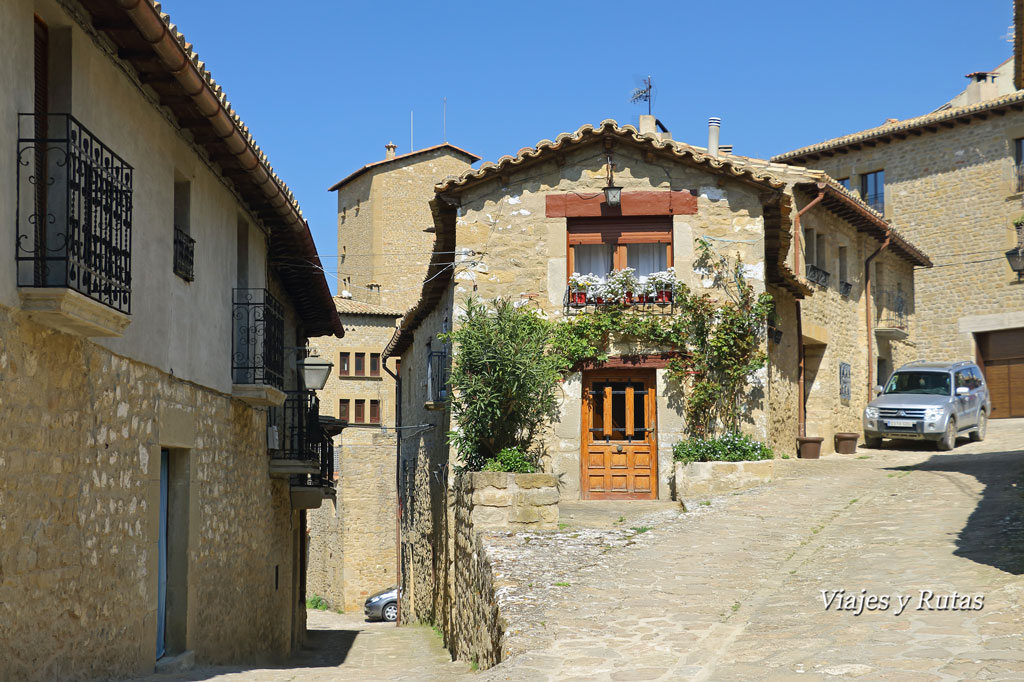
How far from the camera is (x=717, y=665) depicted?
7.59 meters

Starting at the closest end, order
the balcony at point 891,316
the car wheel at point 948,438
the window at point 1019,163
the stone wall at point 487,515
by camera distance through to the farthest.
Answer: the stone wall at point 487,515 < the car wheel at point 948,438 < the balcony at point 891,316 < the window at point 1019,163

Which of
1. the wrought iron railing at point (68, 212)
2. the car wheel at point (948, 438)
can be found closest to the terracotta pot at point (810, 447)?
the car wheel at point (948, 438)

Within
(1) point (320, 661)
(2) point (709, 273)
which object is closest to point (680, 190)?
(2) point (709, 273)

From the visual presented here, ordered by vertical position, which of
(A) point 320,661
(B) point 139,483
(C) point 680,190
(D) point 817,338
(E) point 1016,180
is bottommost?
(A) point 320,661

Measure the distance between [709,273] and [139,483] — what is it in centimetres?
1031

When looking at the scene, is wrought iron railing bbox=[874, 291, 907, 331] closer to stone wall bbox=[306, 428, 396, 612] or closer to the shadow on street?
the shadow on street

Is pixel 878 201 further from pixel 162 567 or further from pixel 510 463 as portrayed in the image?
pixel 162 567

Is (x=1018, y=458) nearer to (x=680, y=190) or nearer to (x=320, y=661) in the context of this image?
(x=680, y=190)

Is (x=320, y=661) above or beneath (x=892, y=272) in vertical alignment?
beneath

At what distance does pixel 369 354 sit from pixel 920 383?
85.0ft

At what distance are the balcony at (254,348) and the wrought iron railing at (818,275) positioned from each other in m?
13.6

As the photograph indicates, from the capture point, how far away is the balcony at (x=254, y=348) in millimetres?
12953

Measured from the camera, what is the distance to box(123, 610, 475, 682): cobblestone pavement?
996 centimetres

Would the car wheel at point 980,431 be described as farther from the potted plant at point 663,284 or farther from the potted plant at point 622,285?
the potted plant at point 622,285
